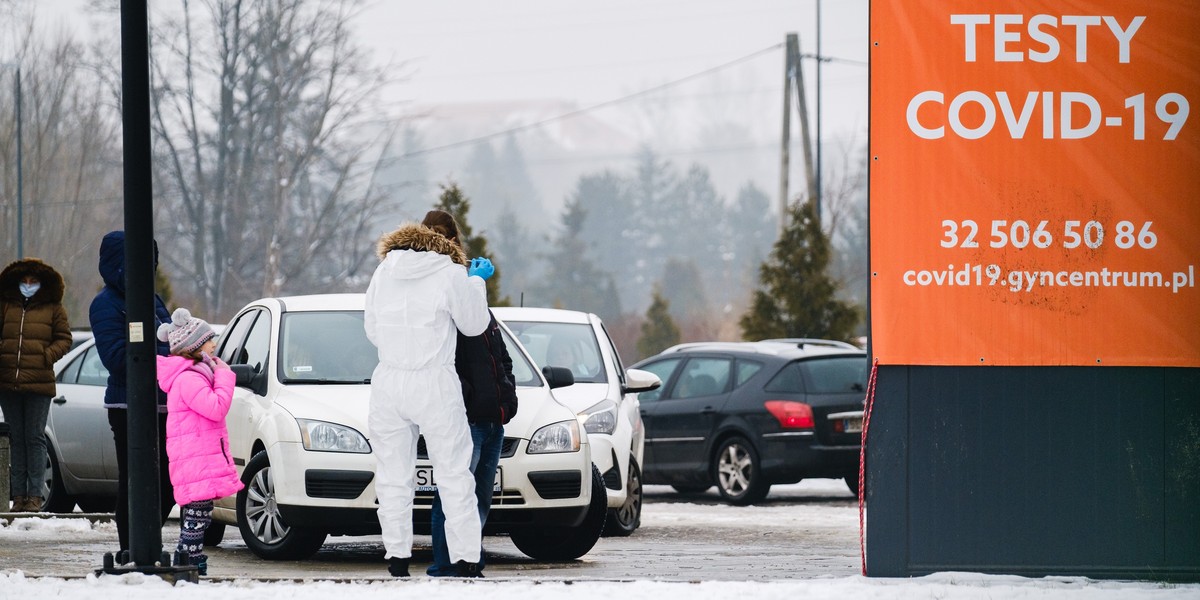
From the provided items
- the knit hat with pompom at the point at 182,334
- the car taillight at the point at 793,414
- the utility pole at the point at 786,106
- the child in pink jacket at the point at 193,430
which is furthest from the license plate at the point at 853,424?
the utility pole at the point at 786,106

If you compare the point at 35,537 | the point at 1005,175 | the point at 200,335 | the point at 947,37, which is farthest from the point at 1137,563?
the point at 35,537

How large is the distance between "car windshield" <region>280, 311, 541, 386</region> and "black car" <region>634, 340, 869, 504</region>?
579 cm

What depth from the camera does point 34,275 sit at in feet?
41.8

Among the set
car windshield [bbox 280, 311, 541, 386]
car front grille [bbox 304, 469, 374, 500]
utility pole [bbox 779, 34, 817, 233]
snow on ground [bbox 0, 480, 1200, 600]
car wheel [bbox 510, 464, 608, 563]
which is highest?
utility pole [bbox 779, 34, 817, 233]

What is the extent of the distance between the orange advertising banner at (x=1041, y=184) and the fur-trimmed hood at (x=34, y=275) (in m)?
7.47

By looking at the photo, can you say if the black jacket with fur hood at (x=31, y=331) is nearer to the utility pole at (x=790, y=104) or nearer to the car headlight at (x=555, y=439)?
the car headlight at (x=555, y=439)

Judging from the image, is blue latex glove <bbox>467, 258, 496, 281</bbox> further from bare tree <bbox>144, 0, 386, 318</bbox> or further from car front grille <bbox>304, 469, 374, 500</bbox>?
bare tree <bbox>144, 0, 386, 318</bbox>

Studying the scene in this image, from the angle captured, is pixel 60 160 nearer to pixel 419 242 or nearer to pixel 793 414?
pixel 793 414

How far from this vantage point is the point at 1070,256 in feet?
24.7

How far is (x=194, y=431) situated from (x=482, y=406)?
56.4 inches

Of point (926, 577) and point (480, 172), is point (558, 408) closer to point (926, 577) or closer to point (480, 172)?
point (926, 577)

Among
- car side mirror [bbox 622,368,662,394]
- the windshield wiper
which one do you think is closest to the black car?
car side mirror [bbox 622,368,662,394]

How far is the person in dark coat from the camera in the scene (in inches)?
492

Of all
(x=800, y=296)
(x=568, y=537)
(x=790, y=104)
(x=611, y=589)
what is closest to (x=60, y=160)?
(x=790, y=104)
